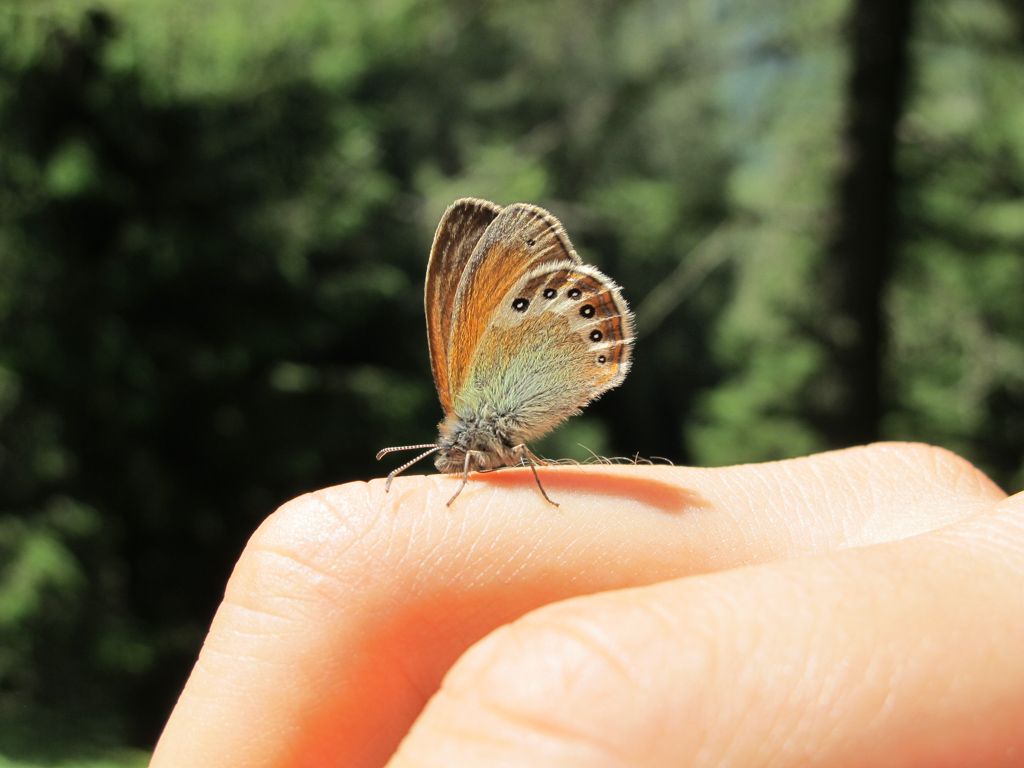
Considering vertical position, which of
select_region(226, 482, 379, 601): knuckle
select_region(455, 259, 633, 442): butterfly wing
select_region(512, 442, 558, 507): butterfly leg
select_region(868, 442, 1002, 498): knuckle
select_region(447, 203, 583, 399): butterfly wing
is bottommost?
select_region(226, 482, 379, 601): knuckle

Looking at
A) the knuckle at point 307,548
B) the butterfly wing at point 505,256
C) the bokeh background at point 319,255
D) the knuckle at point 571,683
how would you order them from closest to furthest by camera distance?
the knuckle at point 571,683
the knuckle at point 307,548
the butterfly wing at point 505,256
the bokeh background at point 319,255

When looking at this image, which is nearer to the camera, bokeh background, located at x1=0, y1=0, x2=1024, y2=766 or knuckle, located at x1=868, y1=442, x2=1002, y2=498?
knuckle, located at x1=868, y1=442, x2=1002, y2=498

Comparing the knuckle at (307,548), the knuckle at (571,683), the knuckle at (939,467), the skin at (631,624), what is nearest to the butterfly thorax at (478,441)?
the skin at (631,624)

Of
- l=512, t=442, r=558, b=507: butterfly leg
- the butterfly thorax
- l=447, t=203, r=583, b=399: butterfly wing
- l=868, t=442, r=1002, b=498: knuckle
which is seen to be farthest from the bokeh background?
l=868, t=442, r=1002, b=498: knuckle

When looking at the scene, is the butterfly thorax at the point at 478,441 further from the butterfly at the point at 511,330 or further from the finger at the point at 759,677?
the finger at the point at 759,677

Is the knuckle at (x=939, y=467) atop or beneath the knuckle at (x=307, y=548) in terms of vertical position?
atop

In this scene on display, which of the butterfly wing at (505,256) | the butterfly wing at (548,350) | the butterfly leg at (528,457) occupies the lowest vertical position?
the butterfly leg at (528,457)

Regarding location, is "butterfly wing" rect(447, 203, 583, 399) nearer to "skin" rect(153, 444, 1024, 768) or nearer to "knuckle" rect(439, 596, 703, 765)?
"skin" rect(153, 444, 1024, 768)
